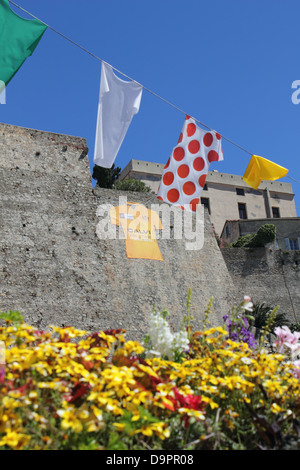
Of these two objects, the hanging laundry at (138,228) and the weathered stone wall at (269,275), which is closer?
the hanging laundry at (138,228)

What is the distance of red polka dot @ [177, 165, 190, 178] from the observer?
10.4 m

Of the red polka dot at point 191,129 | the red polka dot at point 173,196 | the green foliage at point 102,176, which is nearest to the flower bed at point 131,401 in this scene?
the red polka dot at point 173,196

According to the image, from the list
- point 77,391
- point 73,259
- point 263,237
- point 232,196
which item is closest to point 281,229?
point 263,237

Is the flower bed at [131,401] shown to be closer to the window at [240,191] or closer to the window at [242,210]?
the window at [242,210]

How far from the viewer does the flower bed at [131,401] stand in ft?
8.94

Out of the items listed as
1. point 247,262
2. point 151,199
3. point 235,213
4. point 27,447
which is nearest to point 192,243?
point 151,199

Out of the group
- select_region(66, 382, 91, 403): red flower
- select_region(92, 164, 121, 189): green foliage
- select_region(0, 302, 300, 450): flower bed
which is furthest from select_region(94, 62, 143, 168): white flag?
select_region(92, 164, 121, 189): green foliage

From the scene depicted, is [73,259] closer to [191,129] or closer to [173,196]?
[173,196]

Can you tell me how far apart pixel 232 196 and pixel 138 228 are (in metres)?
27.5

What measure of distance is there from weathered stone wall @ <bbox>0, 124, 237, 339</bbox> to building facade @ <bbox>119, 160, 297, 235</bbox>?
866 inches

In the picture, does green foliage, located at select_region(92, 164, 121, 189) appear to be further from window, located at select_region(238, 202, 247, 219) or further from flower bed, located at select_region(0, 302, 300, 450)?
flower bed, located at select_region(0, 302, 300, 450)

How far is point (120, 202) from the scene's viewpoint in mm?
15258

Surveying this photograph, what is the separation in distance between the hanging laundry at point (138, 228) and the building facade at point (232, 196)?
71.1ft
